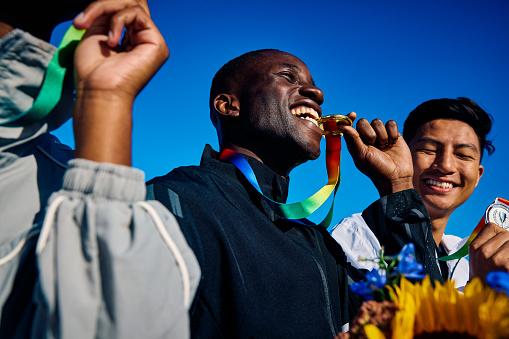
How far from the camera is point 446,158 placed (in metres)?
4.35

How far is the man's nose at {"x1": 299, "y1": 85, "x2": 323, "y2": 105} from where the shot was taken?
328cm

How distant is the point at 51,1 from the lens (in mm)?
1532

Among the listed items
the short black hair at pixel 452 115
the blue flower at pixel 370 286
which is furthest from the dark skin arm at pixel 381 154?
the blue flower at pixel 370 286

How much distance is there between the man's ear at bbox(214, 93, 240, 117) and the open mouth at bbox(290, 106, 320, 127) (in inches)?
17.6

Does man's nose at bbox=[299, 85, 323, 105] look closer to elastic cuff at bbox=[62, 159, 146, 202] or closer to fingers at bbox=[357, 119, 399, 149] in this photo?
fingers at bbox=[357, 119, 399, 149]

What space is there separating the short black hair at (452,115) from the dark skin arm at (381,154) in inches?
59.5

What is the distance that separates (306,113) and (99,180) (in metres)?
2.25

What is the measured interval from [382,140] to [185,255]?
2.32m

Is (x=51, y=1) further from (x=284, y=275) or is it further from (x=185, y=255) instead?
(x=284, y=275)

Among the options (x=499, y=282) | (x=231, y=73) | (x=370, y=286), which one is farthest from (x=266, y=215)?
(x=499, y=282)

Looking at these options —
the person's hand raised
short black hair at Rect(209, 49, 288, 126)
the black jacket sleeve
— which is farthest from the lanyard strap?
the person's hand raised

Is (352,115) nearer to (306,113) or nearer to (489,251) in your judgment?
(306,113)

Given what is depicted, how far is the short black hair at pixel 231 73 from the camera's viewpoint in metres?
3.54

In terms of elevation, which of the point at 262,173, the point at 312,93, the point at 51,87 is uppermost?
the point at 312,93
